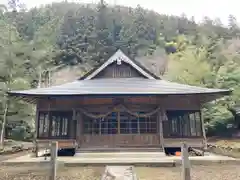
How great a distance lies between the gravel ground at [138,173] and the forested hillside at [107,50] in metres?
11.4

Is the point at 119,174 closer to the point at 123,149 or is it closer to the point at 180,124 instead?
the point at 123,149

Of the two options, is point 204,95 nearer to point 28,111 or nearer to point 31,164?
point 31,164

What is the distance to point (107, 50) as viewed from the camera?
4703 cm

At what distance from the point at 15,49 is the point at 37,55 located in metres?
11.5

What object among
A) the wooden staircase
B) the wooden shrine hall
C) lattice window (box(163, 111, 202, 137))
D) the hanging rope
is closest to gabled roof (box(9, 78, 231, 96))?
the wooden shrine hall

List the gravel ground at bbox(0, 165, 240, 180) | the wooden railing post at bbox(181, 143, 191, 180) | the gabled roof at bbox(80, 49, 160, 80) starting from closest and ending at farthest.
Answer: the wooden railing post at bbox(181, 143, 191, 180)
the gravel ground at bbox(0, 165, 240, 180)
the gabled roof at bbox(80, 49, 160, 80)

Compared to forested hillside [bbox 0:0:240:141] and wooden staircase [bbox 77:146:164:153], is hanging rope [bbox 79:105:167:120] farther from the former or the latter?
forested hillside [bbox 0:0:240:141]

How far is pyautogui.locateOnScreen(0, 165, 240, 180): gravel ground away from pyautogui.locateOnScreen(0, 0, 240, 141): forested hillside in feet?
37.3

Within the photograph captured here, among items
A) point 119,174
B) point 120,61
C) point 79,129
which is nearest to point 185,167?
point 119,174

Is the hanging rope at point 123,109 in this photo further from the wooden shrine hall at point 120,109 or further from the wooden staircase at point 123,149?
the wooden staircase at point 123,149

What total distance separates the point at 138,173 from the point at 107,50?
1559 inches

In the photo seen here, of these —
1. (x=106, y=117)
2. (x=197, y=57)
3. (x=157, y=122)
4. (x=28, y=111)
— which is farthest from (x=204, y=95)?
(x=197, y=57)

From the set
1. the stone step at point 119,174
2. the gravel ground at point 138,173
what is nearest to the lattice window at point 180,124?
the gravel ground at point 138,173

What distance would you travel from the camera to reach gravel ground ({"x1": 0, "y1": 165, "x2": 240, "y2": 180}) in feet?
26.1
